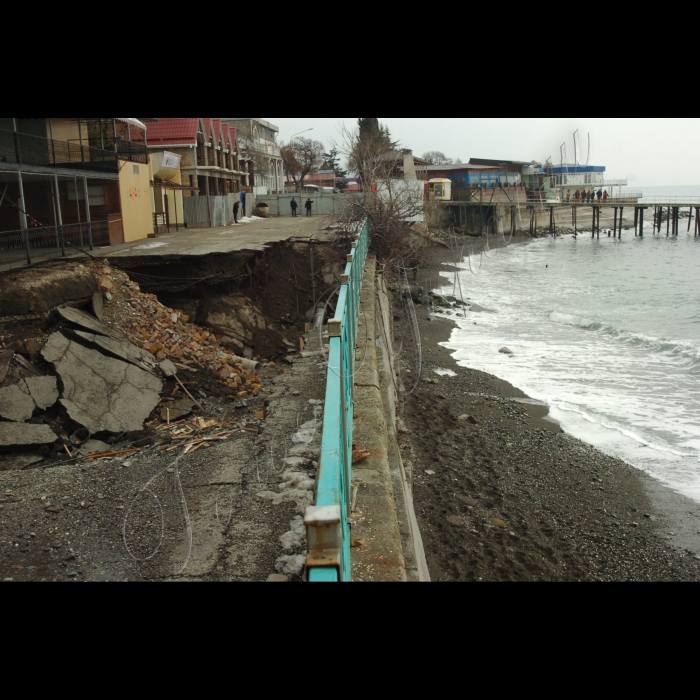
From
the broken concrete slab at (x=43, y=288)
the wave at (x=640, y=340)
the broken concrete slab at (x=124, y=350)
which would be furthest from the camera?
the wave at (x=640, y=340)

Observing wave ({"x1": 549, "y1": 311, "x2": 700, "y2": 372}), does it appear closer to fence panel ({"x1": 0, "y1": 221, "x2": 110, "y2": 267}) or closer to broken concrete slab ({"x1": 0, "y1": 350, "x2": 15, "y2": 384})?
broken concrete slab ({"x1": 0, "y1": 350, "x2": 15, "y2": 384})

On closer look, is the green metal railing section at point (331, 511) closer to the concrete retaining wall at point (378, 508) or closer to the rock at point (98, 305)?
the concrete retaining wall at point (378, 508)

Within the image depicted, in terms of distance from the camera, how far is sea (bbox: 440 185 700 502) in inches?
408

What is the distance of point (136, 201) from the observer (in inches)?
859

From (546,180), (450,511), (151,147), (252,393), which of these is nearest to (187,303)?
(252,393)

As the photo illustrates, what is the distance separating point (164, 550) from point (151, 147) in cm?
3269

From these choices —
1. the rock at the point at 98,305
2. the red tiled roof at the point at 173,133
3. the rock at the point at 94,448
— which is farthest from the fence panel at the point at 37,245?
the red tiled roof at the point at 173,133

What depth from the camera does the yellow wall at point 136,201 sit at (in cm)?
2050

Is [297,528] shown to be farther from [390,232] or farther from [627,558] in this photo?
[390,232]

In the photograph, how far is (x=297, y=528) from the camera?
15.9ft

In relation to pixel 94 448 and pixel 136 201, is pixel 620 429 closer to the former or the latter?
pixel 94 448

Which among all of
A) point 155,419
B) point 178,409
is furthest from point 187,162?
point 155,419

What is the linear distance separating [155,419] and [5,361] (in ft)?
7.09

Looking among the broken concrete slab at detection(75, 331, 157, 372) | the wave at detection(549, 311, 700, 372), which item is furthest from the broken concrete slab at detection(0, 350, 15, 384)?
the wave at detection(549, 311, 700, 372)
